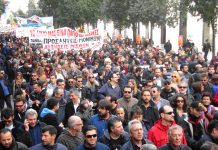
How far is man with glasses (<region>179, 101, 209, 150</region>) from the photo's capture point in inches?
296

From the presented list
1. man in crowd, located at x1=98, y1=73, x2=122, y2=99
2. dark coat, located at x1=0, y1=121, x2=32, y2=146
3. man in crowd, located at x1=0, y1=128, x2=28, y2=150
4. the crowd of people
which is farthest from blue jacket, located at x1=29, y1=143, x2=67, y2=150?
man in crowd, located at x1=98, y1=73, x2=122, y2=99

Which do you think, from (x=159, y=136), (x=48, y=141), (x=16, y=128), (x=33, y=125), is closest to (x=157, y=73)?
(x=159, y=136)

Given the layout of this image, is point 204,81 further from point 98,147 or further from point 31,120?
point 98,147

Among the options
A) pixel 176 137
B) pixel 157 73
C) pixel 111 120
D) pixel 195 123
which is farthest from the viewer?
pixel 157 73

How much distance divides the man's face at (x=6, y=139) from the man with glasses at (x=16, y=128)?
711 mm

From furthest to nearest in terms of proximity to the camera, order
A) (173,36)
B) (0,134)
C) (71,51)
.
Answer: (173,36) → (71,51) → (0,134)

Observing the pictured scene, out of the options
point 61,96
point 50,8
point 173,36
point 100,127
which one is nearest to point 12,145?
point 100,127

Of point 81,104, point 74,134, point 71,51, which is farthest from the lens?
point 71,51

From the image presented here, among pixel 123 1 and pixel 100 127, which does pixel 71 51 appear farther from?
pixel 123 1

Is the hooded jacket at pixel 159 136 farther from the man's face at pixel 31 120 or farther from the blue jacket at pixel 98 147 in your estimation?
the man's face at pixel 31 120

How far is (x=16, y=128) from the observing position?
7.29 meters

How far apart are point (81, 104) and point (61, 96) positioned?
1.06 metres

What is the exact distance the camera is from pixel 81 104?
29.2 ft

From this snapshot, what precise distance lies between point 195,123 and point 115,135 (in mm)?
1348
